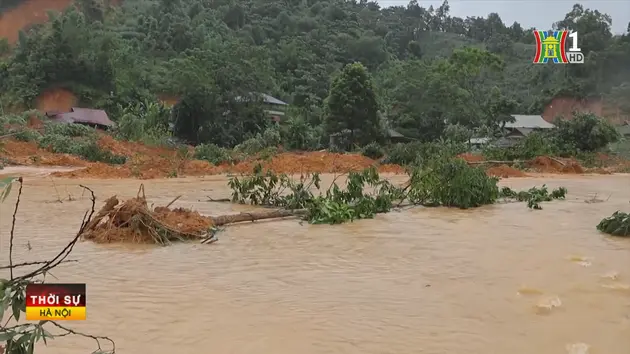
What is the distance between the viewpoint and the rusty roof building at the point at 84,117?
122 feet

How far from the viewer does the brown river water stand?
4504 mm

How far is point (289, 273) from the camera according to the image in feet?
22.2

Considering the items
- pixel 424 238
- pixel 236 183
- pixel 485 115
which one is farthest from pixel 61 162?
pixel 485 115

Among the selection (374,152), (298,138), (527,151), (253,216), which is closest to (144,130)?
(298,138)

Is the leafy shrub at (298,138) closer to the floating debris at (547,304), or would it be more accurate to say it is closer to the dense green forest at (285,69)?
A: the dense green forest at (285,69)

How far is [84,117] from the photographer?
37.8 m

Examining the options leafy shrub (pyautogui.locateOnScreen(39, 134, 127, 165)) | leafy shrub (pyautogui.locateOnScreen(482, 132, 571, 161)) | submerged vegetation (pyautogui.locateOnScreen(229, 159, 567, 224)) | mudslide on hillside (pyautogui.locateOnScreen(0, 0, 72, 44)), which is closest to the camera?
submerged vegetation (pyautogui.locateOnScreen(229, 159, 567, 224))

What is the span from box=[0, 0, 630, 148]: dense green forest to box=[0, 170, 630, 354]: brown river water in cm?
2509

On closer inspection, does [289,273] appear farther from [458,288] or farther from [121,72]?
[121,72]

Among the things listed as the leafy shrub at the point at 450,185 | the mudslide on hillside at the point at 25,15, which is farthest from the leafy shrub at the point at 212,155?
the mudslide on hillside at the point at 25,15

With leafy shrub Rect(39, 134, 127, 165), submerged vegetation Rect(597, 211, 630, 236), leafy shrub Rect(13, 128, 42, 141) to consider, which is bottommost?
leafy shrub Rect(39, 134, 127, 165)

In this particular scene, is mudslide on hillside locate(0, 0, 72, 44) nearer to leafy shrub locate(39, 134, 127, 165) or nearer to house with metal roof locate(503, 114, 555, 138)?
leafy shrub locate(39, 134, 127, 165)

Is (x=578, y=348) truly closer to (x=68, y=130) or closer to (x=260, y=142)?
(x=260, y=142)
